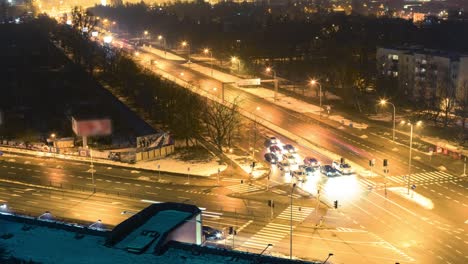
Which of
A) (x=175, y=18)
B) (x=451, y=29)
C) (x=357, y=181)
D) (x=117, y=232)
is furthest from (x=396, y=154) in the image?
(x=175, y=18)

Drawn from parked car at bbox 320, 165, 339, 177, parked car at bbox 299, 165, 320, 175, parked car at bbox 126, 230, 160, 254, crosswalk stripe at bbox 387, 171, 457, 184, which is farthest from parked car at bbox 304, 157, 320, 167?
parked car at bbox 126, 230, 160, 254

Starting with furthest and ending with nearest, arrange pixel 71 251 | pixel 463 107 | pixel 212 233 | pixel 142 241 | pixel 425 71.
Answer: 1. pixel 425 71
2. pixel 463 107
3. pixel 212 233
4. pixel 142 241
5. pixel 71 251

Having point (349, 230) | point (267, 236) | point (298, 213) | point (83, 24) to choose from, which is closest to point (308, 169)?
point (298, 213)

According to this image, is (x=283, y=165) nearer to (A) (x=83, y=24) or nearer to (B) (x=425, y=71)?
(B) (x=425, y=71)

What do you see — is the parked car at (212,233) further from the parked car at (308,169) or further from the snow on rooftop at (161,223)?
the parked car at (308,169)

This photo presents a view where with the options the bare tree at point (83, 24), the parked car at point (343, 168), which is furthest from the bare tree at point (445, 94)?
the bare tree at point (83, 24)

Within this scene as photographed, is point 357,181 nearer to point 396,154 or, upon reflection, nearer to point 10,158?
point 396,154

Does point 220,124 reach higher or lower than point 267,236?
higher

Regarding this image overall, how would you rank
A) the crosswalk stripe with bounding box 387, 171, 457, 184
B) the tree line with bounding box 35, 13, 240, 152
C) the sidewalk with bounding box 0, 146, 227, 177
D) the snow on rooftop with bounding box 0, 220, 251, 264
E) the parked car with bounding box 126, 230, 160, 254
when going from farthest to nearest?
1. the tree line with bounding box 35, 13, 240, 152
2. the sidewalk with bounding box 0, 146, 227, 177
3. the crosswalk stripe with bounding box 387, 171, 457, 184
4. the parked car with bounding box 126, 230, 160, 254
5. the snow on rooftop with bounding box 0, 220, 251, 264

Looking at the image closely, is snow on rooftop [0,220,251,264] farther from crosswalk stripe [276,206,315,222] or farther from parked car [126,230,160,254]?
crosswalk stripe [276,206,315,222]
